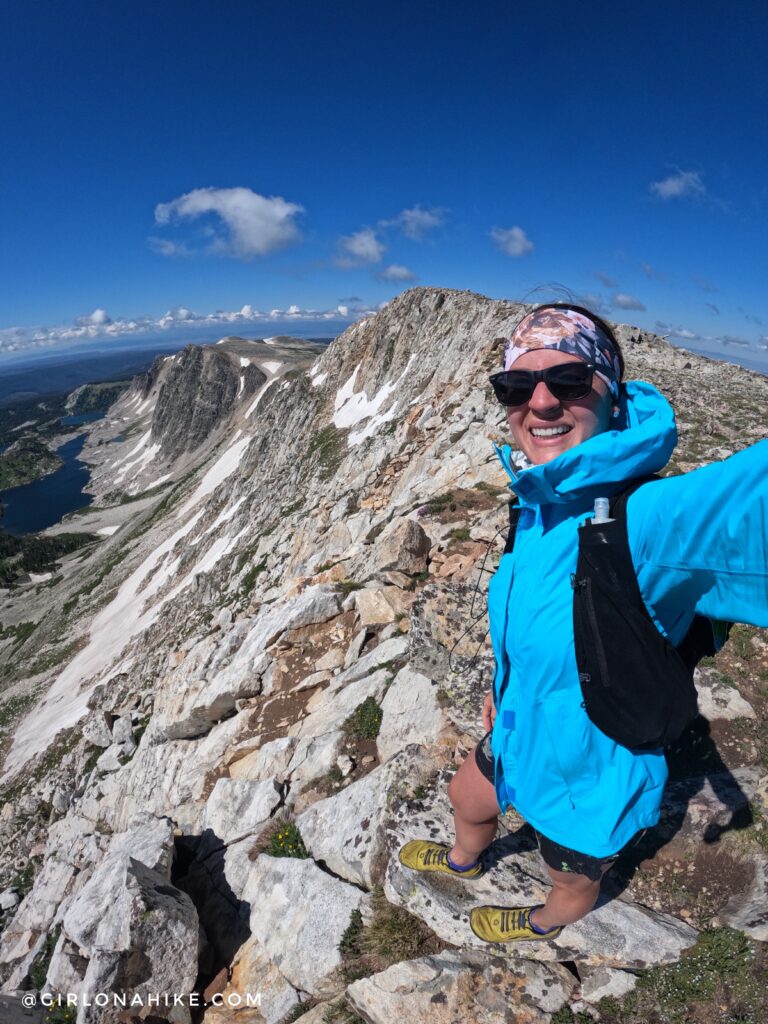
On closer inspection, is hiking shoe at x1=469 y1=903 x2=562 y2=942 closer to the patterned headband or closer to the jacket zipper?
the jacket zipper

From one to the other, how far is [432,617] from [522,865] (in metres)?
4.13

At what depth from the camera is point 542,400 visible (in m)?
3.19

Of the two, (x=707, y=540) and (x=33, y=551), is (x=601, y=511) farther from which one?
(x=33, y=551)

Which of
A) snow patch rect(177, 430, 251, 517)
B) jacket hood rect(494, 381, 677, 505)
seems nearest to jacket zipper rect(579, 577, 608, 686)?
jacket hood rect(494, 381, 677, 505)

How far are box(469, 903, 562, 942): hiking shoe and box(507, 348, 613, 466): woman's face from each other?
4329mm

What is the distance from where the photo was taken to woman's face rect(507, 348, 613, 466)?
3.17 metres

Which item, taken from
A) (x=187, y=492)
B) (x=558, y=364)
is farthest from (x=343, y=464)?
(x=187, y=492)

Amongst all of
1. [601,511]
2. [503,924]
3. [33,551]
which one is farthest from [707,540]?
[33,551]

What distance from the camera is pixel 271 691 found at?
505 inches

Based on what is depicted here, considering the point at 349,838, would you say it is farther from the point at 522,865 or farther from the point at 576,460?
the point at 576,460

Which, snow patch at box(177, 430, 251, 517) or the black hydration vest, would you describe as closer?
the black hydration vest

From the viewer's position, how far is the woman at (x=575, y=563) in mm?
2184

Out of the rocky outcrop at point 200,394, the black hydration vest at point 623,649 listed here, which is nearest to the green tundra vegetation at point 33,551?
the rocky outcrop at point 200,394

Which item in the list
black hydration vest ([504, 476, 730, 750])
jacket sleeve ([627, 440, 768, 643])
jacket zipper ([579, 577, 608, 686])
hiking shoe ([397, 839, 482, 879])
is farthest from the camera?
hiking shoe ([397, 839, 482, 879])
